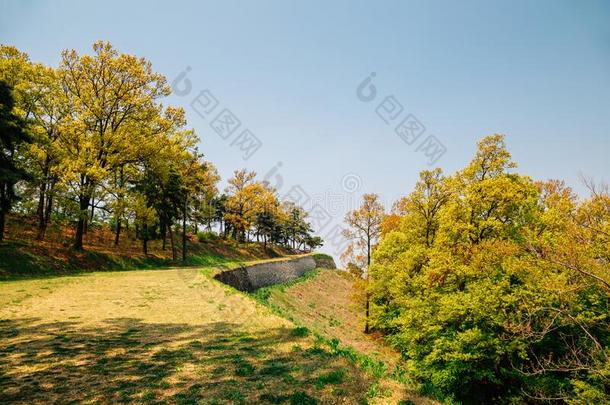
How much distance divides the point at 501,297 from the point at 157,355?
678 inches

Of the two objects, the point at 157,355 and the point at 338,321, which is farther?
the point at 338,321

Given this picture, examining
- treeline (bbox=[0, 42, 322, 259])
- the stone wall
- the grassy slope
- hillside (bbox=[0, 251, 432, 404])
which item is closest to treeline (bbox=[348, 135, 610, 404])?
the grassy slope

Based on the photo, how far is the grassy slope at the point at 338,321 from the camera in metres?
8.84

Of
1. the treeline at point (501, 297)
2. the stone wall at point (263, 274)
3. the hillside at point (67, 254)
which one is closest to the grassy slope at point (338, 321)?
the stone wall at point (263, 274)

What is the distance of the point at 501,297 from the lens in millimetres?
18328

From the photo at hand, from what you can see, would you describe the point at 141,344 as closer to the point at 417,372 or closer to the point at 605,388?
the point at 417,372

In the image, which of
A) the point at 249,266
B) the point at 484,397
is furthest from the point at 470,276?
the point at 249,266

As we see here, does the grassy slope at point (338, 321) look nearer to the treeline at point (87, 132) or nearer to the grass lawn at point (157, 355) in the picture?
the grass lawn at point (157, 355)

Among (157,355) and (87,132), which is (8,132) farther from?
(157,355)

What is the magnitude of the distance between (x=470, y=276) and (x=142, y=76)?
101ft

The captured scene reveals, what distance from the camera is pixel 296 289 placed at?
143ft

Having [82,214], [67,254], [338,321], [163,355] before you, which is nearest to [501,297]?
[163,355]

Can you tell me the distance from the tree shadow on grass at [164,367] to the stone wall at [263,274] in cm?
1548

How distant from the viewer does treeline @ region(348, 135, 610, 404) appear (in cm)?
1728
